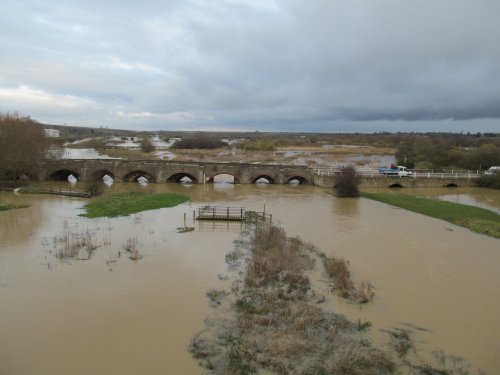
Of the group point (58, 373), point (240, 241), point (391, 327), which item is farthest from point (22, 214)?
point (391, 327)

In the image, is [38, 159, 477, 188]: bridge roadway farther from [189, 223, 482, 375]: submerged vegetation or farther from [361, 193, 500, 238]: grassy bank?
[189, 223, 482, 375]: submerged vegetation

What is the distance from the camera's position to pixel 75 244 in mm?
19484

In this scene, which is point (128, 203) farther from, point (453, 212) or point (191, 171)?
point (453, 212)

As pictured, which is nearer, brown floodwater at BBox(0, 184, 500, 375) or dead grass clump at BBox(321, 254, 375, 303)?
brown floodwater at BBox(0, 184, 500, 375)

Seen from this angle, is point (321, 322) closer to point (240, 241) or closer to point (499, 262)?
point (240, 241)

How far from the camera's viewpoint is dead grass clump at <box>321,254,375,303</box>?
553 inches

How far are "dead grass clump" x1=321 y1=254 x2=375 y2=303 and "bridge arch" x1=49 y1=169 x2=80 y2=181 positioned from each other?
36435mm

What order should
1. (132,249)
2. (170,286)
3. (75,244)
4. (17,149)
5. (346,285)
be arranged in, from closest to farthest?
(346,285)
(170,286)
(132,249)
(75,244)
(17,149)

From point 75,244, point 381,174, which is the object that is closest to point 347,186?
point 381,174

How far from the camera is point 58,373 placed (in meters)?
9.66

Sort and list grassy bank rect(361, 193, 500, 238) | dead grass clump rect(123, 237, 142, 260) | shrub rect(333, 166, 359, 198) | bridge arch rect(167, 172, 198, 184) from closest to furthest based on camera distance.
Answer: dead grass clump rect(123, 237, 142, 260)
grassy bank rect(361, 193, 500, 238)
shrub rect(333, 166, 359, 198)
bridge arch rect(167, 172, 198, 184)

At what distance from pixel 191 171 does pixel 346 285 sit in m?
31.7

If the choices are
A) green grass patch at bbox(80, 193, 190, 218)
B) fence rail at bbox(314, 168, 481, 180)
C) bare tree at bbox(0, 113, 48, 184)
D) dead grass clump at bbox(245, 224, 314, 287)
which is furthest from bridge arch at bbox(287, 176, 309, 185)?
bare tree at bbox(0, 113, 48, 184)

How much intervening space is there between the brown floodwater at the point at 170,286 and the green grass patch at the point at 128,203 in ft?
4.63
